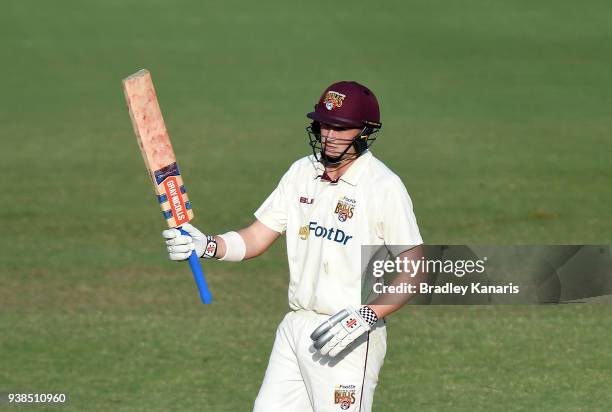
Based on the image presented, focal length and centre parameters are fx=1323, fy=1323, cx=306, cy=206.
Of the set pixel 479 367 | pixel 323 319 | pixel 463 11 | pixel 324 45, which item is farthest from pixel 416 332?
pixel 463 11

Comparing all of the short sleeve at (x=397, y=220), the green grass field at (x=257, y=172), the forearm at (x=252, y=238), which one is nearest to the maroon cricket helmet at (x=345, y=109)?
the short sleeve at (x=397, y=220)

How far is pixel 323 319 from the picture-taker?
7.03m

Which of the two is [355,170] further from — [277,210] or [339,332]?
[339,332]

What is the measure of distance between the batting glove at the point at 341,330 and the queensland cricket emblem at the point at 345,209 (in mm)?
500

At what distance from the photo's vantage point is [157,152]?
7.34m

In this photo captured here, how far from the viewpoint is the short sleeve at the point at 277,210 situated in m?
7.33

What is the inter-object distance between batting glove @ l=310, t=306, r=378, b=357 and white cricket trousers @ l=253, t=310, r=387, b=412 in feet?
0.65

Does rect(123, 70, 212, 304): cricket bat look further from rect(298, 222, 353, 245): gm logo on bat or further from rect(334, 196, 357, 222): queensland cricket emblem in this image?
rect(334, 196, 357, 222): queensland cricket emblem

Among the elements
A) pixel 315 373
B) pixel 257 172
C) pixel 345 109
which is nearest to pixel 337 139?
pixel 345 109

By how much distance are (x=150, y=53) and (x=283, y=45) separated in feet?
8.56

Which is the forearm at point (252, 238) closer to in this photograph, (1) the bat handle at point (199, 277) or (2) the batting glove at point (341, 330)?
(1) the bat handle at point (199, 277)

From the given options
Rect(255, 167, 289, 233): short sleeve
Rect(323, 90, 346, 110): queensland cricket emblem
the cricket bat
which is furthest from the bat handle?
Rect(323, 90, 346, 110): queensland cricket emblem

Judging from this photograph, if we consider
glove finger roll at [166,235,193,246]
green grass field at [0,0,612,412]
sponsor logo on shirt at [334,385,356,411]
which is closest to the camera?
sponsor logo on shirt at [334,385,356,411]

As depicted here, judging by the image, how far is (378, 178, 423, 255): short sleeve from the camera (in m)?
6.83
